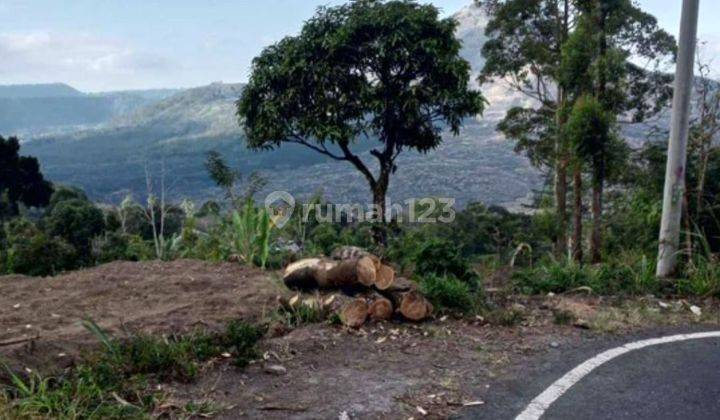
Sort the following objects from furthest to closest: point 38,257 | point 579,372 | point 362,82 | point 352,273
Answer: point 362,82, point 38,257, point 352,273, point 579,372

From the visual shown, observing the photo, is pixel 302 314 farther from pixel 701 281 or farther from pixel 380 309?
pixel 701 281

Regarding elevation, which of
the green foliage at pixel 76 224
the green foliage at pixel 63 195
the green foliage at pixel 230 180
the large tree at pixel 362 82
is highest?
the large tree at pixel 362 82

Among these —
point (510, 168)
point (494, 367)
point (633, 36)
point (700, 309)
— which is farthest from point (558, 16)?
point (510, 168)

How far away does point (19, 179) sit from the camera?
122ft

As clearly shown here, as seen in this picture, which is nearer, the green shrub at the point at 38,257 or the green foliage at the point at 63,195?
the green shrub at the point at 38,257

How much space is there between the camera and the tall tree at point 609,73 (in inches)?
464

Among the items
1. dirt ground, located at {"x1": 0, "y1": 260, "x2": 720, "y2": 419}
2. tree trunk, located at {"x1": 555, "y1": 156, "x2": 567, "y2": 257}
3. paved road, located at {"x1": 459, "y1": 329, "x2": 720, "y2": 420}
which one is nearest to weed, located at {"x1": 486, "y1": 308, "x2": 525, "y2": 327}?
dirt ground, located at {"x1": 0, "y1": 260, "x2": 720, "y2": 419}

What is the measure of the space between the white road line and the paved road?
0.14 feet

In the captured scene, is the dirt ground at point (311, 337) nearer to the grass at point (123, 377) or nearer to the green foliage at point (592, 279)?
the grass at point (123, 377)

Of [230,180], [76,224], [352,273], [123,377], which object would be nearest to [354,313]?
[352,273]

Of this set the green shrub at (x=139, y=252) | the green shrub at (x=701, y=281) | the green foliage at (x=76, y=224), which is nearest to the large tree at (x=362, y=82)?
the green shrub at (x=139, y=252)

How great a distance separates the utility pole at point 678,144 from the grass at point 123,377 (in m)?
4.96

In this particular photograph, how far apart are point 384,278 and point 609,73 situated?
11009 millimetres

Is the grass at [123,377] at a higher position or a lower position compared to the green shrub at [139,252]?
higher
